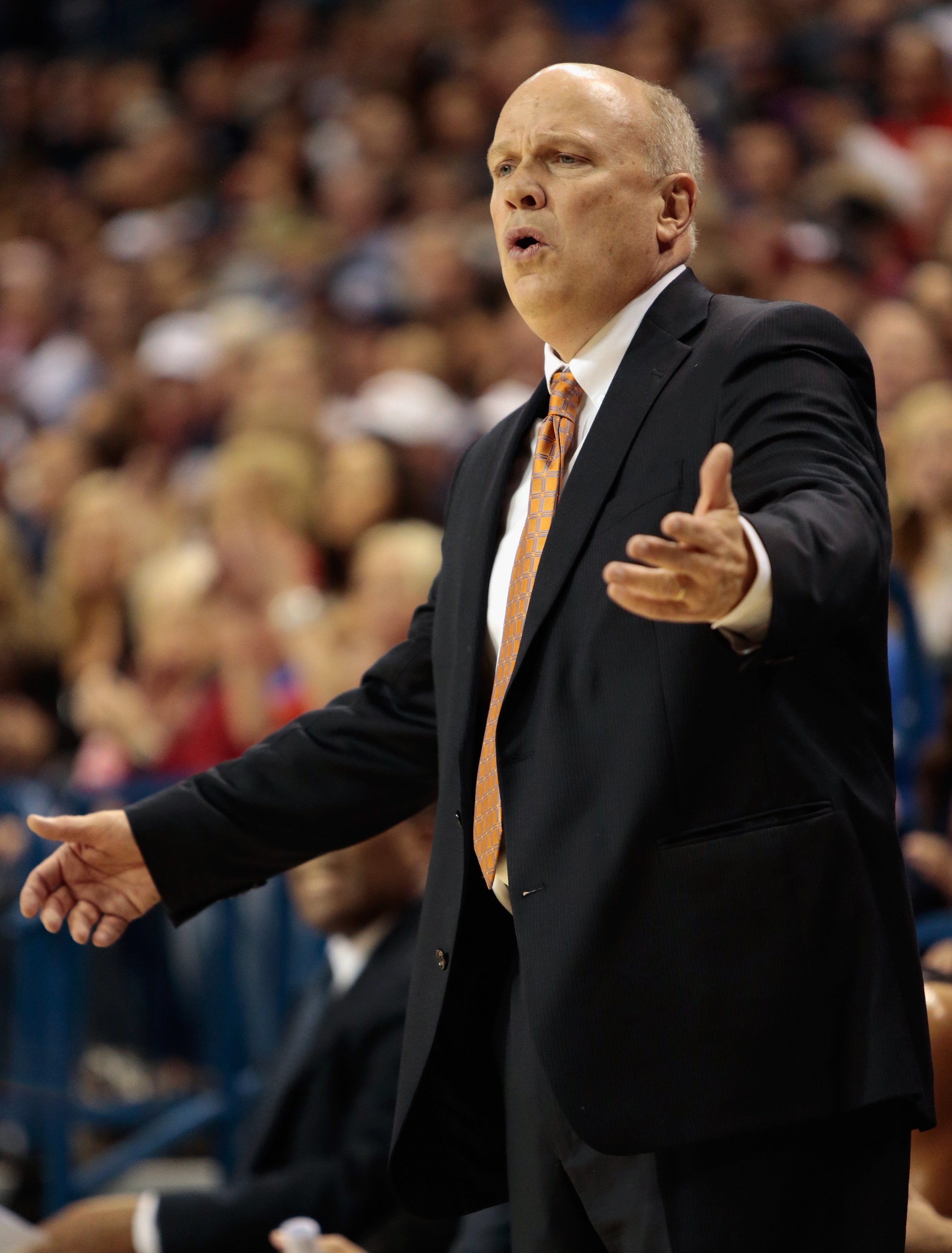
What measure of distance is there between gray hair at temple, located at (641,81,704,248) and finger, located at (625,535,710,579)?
26.7 inches

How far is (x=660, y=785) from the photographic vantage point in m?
1.57

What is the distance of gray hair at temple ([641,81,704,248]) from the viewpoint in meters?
1.89

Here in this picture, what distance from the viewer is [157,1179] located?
446 cm

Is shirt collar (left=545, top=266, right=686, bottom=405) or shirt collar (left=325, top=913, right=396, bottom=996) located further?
shirt collar (left=325, top=913, right=396, bottom=996)

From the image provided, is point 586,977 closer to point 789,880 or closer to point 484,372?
point 789,880

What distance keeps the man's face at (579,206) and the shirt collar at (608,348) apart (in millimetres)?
12

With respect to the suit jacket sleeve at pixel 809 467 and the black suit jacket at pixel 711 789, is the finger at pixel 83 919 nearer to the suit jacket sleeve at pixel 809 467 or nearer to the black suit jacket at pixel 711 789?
the black suit jacket at pixel 711 789

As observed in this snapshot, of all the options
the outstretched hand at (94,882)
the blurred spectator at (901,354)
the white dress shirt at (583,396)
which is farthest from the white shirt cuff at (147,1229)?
the blurred spectator at (901,354)

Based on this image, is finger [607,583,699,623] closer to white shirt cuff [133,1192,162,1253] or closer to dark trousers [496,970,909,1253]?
dark trousers [496,970,909,1253]

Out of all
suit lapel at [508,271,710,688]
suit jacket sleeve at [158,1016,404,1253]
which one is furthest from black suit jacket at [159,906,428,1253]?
suit lapel at [508,271,710,688]

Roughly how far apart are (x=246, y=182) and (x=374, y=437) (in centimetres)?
407

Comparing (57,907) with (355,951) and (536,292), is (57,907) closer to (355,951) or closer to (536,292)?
(536,292)

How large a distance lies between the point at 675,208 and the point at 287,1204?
1879 mm

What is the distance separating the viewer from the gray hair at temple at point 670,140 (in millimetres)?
1893
